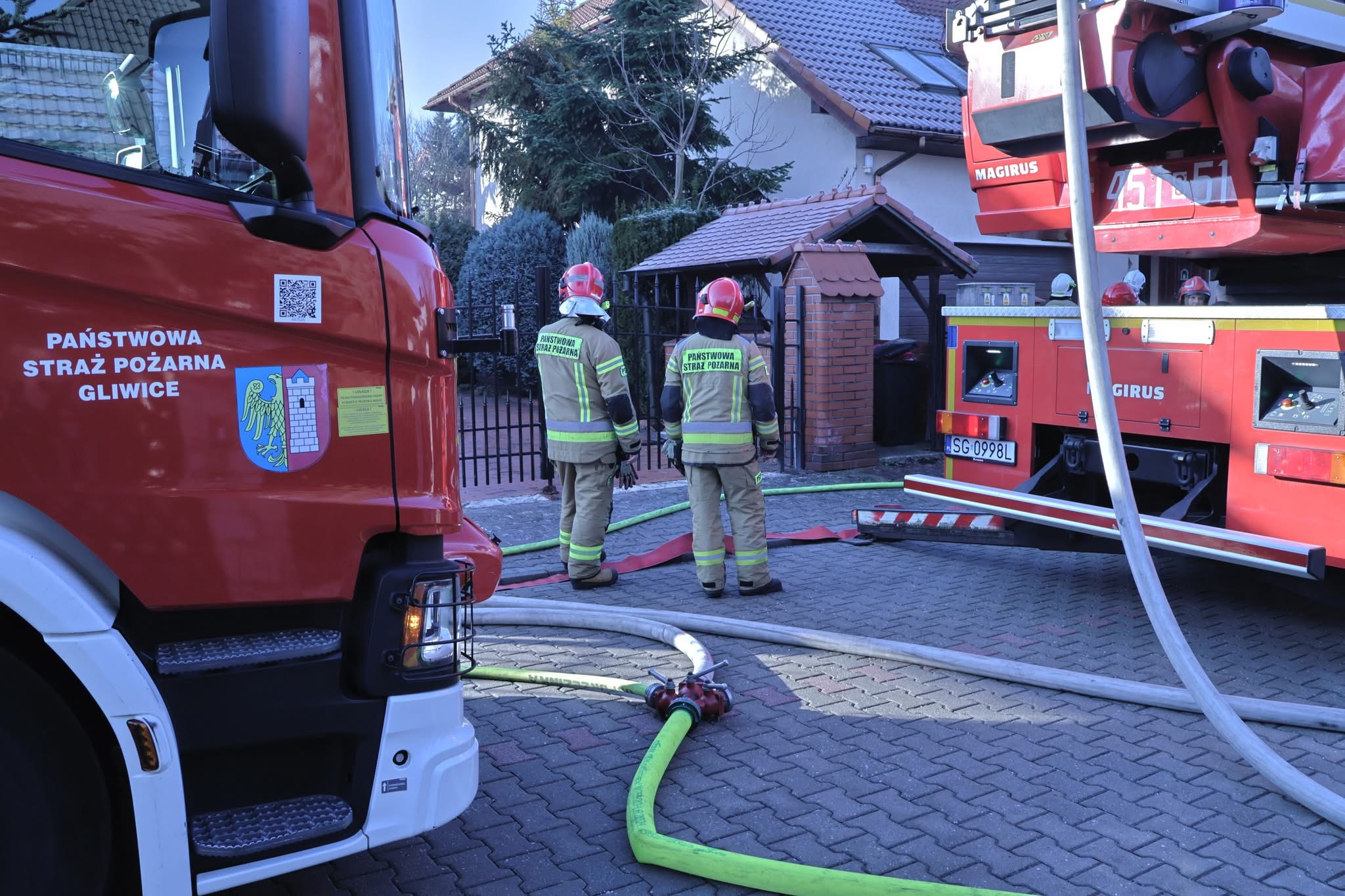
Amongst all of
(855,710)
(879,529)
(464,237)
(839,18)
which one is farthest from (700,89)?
(855,710)

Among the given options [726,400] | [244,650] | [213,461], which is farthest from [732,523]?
[213,461]

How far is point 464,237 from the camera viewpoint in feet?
70.3

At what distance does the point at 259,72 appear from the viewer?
223 cm

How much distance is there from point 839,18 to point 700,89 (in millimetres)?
3909

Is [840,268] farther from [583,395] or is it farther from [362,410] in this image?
[362,410]

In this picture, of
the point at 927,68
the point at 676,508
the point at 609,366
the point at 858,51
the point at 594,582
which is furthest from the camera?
the point at 927,68

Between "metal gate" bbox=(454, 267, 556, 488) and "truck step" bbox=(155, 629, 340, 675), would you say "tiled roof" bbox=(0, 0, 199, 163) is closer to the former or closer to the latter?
"truck step" bbox=(155, 629, 340, 675)

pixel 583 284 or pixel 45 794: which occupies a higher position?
pixel 583 284

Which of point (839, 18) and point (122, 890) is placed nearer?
point (122, 890)

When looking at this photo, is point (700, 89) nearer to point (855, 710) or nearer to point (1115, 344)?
point (1115, 344)

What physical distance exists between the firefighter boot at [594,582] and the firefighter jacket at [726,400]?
92 cm

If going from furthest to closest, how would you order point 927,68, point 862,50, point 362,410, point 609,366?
point 927,68 < point 862,50 < point 609,366 < point 362,410

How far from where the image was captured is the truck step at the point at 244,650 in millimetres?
2467

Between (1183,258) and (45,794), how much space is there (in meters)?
6.36
